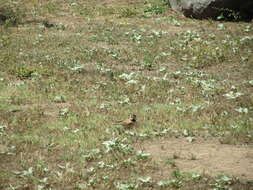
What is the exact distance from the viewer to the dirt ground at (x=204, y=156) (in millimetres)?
9047

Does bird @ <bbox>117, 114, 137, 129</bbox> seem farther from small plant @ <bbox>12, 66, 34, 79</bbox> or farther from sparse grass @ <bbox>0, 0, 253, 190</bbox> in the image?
small plant @ <bbox>12, 66, 34, 79</bbox>

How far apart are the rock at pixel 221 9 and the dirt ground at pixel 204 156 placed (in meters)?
10.3

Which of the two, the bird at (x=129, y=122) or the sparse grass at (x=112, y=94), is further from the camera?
the bird at (x=129, y=122)

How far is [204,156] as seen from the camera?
9617mm

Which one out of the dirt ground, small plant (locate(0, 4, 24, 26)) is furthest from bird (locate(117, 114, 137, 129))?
small plant (locate(0, 4, 24, 26))

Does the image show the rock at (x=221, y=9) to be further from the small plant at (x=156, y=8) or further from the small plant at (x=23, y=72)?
the small plant at (x=23, y=72)

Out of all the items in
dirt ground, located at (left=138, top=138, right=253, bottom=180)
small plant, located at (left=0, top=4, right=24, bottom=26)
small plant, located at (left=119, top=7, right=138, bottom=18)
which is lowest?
small plant, located at (left=119, top=7, right=138, bottom=18)

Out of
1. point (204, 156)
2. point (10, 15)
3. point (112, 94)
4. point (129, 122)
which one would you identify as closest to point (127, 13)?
point (10, 15)

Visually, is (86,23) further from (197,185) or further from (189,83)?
(197,185)

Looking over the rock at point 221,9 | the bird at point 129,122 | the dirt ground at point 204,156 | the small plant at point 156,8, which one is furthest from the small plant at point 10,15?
the dirt ground at point 204,156

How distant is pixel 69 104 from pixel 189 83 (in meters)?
2.99

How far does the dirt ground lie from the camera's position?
905cm

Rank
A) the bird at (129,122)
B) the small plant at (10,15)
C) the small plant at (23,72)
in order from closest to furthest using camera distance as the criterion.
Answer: the bird at (129,122), the small plant at (23,72), the small plant at (10,15)

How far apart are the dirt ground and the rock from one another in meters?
10.3
